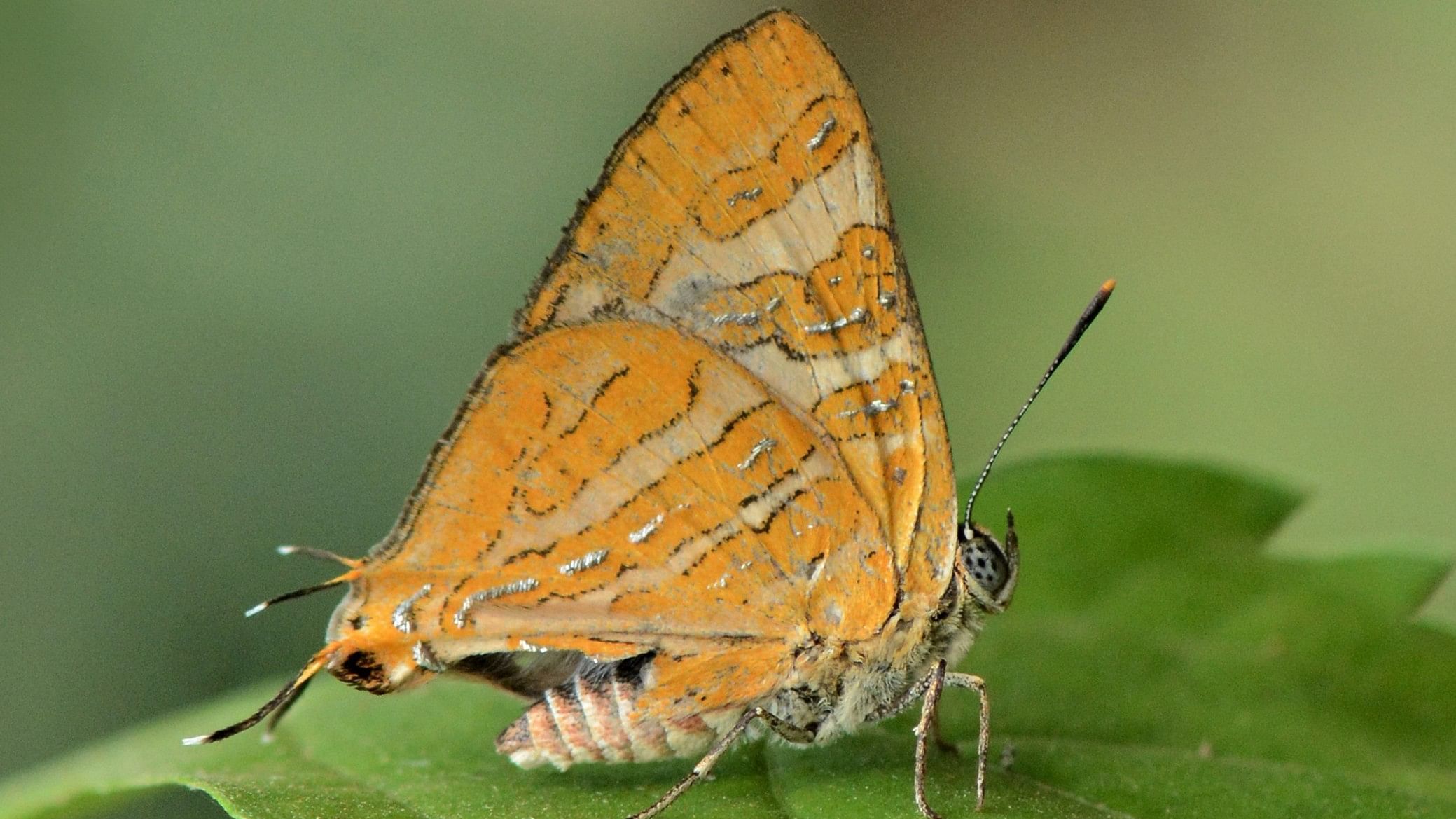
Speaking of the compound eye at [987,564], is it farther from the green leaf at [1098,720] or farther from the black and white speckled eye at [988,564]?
the green leaf at [1098,720]

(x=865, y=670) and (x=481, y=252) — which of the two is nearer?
(x=865, y=670)

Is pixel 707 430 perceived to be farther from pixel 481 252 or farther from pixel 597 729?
pixel 481 252

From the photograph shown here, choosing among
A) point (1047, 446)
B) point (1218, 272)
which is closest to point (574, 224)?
point (1047, 446)

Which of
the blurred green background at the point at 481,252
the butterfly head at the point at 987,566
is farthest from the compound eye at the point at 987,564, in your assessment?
the blurred green background at the point at 481,252

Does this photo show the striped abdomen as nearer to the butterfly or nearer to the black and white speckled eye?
the butterfly

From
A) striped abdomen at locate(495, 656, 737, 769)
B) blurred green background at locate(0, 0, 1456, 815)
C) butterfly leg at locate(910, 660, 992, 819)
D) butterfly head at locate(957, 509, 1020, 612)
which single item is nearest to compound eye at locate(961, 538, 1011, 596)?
butterfly head at locate(957, 509, 1020, 612)

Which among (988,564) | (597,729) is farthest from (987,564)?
(597,729)
